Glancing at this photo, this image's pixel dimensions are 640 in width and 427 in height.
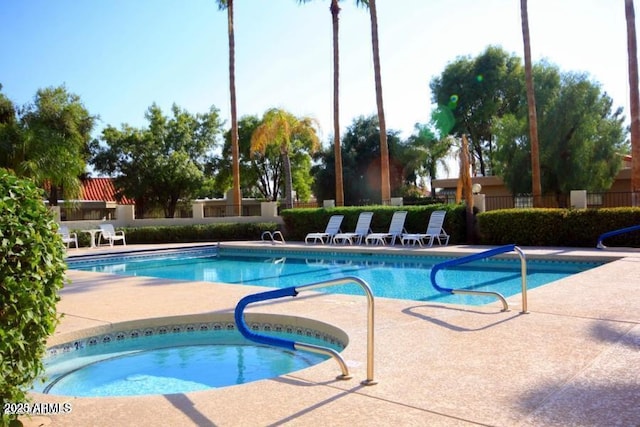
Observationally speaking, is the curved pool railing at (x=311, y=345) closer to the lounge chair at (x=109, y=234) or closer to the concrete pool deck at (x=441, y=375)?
the concrete pool deck at (x=441, y=375)

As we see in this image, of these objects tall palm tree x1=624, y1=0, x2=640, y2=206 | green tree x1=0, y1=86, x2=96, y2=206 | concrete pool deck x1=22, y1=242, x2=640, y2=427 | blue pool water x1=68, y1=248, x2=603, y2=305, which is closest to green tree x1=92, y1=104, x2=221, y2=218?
green tree x1=0, y1=86, x2=96, y2=206

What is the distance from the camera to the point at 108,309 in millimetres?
7504

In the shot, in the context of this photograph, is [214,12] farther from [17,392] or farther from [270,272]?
[17,392]

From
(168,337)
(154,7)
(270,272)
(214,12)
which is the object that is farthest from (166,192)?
(168,337)

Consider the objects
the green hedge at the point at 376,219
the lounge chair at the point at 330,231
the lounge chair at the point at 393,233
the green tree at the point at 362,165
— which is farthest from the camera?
the green tree at the point at 362,165

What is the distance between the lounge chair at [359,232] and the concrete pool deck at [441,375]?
1102 cm

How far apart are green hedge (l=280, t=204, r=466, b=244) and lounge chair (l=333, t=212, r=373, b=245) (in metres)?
0.42

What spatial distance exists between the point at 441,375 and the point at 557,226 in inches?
496

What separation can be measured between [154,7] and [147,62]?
5.70 meters

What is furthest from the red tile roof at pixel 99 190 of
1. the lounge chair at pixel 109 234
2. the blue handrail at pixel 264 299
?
the blue handrail at pixel 264 299

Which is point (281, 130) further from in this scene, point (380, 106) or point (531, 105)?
point (531, 105)

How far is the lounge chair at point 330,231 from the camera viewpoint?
19391 millimetres

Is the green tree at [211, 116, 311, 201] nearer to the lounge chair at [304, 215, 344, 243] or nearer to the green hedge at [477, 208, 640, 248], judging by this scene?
the lounge chair at [304, 215, 344, 243]

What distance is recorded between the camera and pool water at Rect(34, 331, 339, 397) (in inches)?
213
